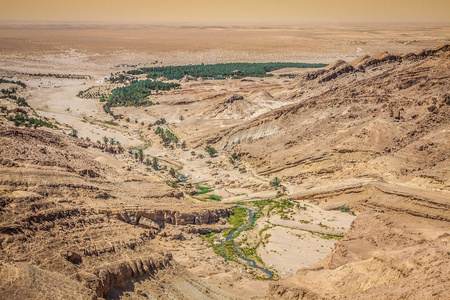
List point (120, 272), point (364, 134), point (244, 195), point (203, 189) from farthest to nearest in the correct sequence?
point (364, 134), point (203, 189), point (244, 195), point (120, 272)

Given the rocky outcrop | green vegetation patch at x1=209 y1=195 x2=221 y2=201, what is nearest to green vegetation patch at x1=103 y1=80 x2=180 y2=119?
green vegetation patch at x1=209 y1=195 x2=221 y2=201

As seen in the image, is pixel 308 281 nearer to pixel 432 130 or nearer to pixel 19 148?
pixel 19 148

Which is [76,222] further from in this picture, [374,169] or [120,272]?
[374,169]

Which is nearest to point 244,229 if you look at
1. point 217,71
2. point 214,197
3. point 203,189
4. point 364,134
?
point 214,197

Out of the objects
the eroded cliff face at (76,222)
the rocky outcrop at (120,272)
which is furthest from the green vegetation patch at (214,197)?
the rocky outcrop at (120,272)

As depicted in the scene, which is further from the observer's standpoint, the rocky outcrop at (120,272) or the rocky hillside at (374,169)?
the rocky hillside at (374,169)

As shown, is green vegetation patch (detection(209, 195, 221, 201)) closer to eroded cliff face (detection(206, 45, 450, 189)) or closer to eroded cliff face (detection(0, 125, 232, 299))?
eroded cliff face (detection(0, 125, 232, 299))

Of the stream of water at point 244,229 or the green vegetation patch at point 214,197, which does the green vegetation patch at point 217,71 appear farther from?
the stream of water at point 244,229
